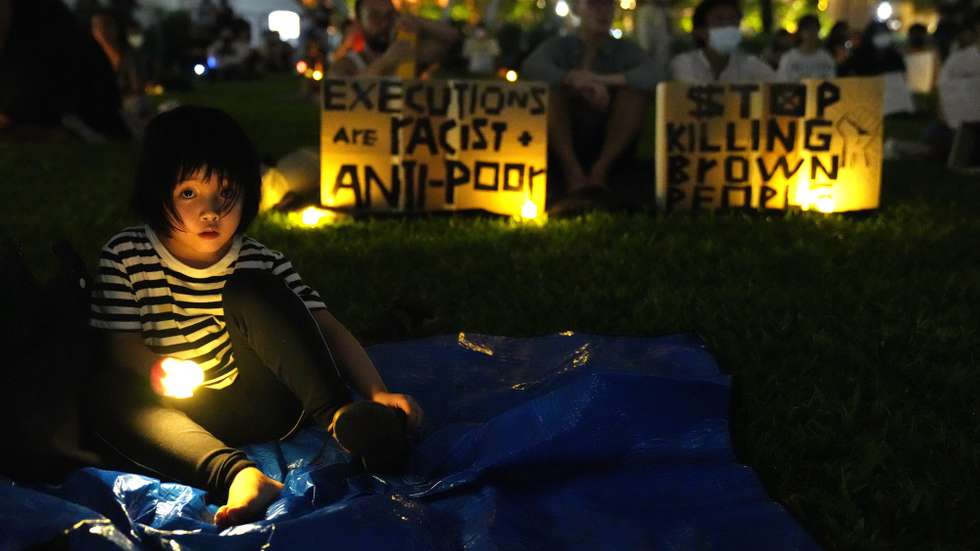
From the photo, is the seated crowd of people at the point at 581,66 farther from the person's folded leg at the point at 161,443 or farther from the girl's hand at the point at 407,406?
the person's folded leg at the point at 161,443

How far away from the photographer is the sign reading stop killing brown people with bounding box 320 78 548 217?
705 cm

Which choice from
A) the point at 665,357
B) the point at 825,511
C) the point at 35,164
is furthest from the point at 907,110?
the point at 825,511

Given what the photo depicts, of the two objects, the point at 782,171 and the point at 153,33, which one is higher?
the point at 153,33

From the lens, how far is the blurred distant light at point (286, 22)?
128ft

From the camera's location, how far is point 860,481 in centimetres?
293

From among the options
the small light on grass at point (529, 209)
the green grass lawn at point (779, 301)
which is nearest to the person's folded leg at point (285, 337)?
the green grass lawn at point (779, 301)

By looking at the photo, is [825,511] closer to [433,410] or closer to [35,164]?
[433,410]

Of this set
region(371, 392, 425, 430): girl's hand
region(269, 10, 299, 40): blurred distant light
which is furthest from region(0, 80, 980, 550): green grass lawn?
region(269, 10, 299, 40): blurred distant light

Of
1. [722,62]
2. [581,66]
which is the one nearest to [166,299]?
[581,66]

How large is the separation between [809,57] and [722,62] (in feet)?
14.4

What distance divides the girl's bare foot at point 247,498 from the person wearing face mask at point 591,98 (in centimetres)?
467

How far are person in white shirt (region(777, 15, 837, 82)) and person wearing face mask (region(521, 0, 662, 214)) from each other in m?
4.72

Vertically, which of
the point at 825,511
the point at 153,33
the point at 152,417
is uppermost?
the point at 153,33

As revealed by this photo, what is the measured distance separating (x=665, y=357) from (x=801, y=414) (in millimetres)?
598
